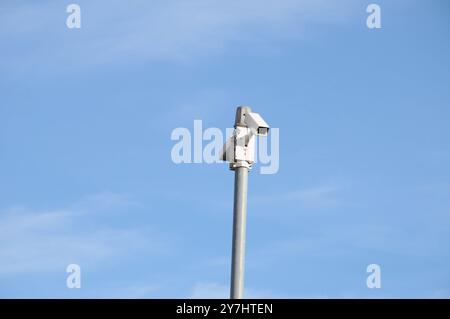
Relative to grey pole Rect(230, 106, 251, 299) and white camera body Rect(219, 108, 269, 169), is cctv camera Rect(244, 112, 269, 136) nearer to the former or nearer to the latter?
white camera body Rect(219, 108, 269, 169)

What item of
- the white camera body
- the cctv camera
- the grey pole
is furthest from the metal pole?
the cctv camera

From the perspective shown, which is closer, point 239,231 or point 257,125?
point 239,231

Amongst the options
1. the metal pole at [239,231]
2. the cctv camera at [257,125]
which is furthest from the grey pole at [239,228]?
the cctv camera at [257,125]

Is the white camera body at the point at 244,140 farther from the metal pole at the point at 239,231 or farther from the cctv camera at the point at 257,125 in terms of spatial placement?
the metal pole at the point at 239,231

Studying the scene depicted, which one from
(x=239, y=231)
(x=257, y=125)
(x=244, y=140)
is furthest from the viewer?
(x=244, y=140)

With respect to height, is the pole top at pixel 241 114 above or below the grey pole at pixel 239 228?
above

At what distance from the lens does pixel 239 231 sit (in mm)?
8922

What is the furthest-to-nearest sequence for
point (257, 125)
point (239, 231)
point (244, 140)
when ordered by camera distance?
point (244, 140) < point (257, 125) < point (239, 231)

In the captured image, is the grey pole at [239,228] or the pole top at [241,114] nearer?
the grey pole at [239,228]

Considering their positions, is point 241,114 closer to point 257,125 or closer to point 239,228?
point 257,125

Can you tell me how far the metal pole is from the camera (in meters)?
8.69

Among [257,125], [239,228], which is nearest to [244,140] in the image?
[257,125]

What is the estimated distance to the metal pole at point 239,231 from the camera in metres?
8.69
